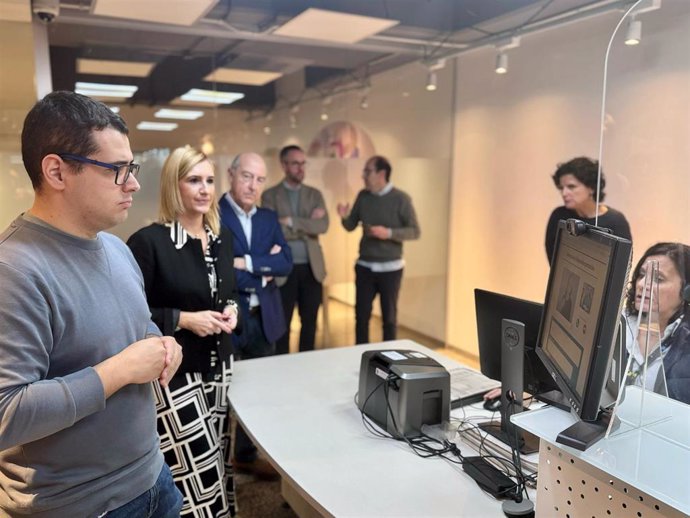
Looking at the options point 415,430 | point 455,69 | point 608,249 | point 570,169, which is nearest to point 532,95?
point 570,169

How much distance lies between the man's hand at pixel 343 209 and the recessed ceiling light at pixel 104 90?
6.14 ft

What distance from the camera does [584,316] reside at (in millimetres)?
1064

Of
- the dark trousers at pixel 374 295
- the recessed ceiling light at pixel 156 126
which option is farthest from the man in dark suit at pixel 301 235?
the recessed ceiling light at pixel 156 126

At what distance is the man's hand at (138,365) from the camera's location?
112cm

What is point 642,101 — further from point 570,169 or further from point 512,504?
point 512,504

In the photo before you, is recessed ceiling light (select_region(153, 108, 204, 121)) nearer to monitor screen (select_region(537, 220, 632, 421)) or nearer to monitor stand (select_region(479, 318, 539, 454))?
monitor stand (select_region(479, 318, 539, 454))

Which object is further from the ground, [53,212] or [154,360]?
[53,212]

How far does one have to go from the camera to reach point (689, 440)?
1.02 metres

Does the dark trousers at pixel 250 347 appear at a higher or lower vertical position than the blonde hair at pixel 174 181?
lower

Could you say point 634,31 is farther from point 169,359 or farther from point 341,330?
point 341,330

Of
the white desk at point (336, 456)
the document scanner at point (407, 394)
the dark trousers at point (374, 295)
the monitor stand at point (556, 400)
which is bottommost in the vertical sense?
the dark trousers at point (374, 295)

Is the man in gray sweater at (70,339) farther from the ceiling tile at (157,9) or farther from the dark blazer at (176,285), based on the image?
the ceiling tile at (157,9)

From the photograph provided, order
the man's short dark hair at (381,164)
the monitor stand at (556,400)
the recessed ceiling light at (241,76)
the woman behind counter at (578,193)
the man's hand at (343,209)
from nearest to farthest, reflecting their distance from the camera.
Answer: the monitor stand at (556,400) → the woman behind counter at (578,193) → the recessed ceiling light at (241,76) → the man's short dark hair at (381,164) → the man's hand at (343,209)

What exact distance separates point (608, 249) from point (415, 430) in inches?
37.5
